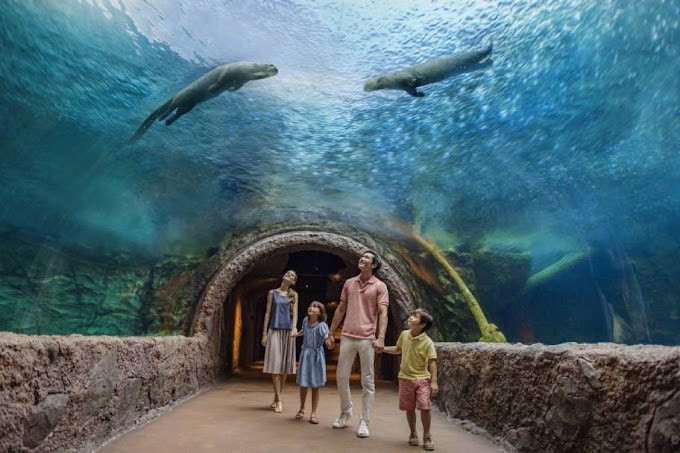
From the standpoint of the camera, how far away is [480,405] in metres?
4.90

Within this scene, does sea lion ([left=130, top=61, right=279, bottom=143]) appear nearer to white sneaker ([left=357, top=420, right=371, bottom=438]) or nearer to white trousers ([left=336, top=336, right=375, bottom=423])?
white trousers ([left=336, top=336, right=375, bottom=423])

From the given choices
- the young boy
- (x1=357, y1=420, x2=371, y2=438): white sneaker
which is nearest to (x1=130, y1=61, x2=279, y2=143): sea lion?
the young boy

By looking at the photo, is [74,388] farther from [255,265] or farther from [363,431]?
[255,265]

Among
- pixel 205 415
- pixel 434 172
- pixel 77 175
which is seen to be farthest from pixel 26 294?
pixel 434 172

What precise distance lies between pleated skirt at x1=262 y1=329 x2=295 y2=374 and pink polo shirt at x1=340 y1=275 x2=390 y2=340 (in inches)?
62.6

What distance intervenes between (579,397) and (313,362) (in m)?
3.08

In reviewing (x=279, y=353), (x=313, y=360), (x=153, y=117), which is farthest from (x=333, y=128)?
(x=313, y=360)

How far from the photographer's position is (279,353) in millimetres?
6055

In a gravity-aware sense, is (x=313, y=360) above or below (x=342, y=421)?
above

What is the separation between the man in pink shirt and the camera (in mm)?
4625

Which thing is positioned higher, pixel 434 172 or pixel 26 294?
pixel 434 172

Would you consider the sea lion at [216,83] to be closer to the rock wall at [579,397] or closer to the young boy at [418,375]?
the young boy at [418,375]

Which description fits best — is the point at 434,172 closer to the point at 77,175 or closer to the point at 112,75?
the point at 112,75

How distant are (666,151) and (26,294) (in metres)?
15.7
